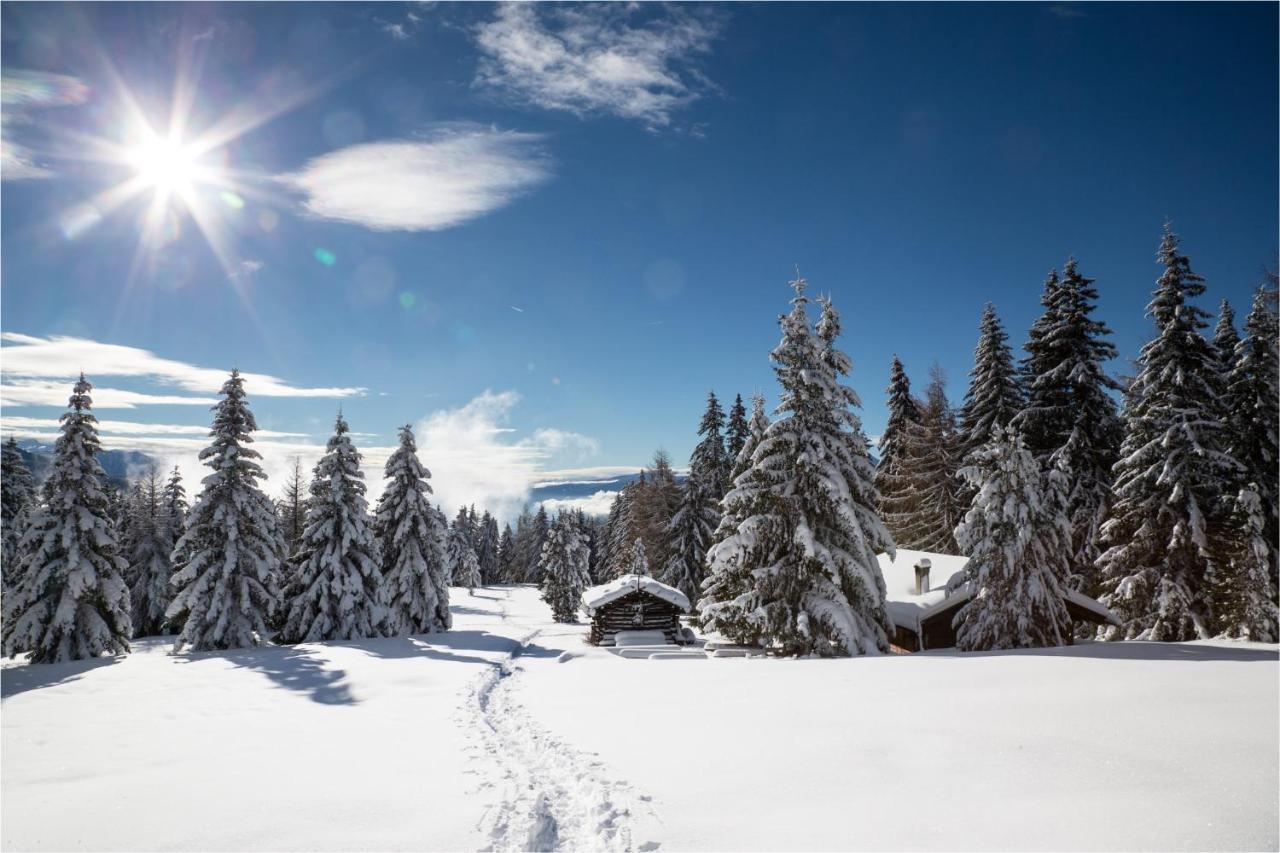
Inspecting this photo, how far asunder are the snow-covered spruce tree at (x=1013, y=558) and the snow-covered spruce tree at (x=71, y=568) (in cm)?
3528

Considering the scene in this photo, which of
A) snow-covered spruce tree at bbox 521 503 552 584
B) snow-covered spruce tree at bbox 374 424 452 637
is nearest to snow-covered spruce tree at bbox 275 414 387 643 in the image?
snow-covered spruce tree at bbox 374 424 452 637

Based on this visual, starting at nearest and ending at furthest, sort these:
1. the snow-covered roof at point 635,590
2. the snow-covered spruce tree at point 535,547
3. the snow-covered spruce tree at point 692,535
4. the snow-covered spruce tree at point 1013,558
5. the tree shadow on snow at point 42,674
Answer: the tree shadow on snow at point 42,674 → the snow-covered spruce tree at point 1013,558 → the snow-covered roof at point 635,590 → the snow-covered spruce tree at point 692,535 → the snow-covered spruce tree at point 535,547

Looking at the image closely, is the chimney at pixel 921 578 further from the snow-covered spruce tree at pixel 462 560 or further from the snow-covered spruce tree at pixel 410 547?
the snow-covered spruce tree at pixel 462 560

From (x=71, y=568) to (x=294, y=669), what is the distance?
485 inches

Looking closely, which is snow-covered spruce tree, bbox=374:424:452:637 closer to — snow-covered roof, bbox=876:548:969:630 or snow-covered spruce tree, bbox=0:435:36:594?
snow-covered spruce tree, bbox=0:435:36:594

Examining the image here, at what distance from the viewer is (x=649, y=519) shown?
54906 mm

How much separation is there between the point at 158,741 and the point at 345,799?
7.00m

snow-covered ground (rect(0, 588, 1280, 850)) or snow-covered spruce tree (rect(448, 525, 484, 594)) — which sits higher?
snow-covered ground (rect(0, 588, 1280, 850))

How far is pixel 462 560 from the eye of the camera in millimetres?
92375

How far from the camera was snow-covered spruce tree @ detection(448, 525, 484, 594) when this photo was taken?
88.9 m

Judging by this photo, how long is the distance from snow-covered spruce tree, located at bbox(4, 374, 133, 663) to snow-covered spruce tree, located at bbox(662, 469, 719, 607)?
Answer: 31581 mm

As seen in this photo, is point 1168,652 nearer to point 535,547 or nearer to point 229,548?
point 229,548

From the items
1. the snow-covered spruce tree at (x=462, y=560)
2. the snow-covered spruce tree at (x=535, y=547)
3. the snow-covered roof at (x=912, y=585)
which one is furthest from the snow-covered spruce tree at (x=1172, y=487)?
the snow-covered spruce tree at (x=535, y=547)

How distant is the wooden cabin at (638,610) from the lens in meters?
34.2
